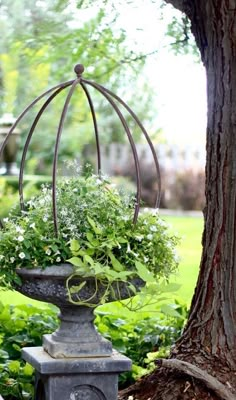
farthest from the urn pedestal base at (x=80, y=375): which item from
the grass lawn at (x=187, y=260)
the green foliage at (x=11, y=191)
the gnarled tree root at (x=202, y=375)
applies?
the green foliage at (x=11, y=191)

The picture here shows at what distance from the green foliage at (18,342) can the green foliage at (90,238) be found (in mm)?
488

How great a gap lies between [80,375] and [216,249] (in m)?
0.78

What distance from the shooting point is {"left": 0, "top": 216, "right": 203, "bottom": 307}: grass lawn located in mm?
6176

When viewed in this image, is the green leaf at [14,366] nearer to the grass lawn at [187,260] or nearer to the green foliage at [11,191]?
the grass lawn at [187,260]

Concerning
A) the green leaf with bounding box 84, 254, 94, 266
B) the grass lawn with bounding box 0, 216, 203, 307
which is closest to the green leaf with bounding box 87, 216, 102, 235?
the green leaf with bounding box 84, 254, 94, 266

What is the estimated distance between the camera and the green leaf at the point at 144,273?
2641mm

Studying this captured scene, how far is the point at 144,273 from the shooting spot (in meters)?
2.65

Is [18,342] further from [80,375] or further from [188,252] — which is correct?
[188,252]

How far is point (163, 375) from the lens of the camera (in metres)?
3.27

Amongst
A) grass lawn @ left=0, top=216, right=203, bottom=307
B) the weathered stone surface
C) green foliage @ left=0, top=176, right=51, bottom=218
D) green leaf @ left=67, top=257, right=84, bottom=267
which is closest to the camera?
green leaf @ left=67, top=257, right=84, bottom=267

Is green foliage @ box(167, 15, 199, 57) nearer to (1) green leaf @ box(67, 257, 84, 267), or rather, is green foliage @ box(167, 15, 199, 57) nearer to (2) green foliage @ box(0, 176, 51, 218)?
(1) green leaf @ box(67, 257, 84, 267)

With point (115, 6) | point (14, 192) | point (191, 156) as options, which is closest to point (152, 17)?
point (115, 6)

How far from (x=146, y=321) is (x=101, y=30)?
1.97 m

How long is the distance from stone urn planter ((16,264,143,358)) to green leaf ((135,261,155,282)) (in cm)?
10
